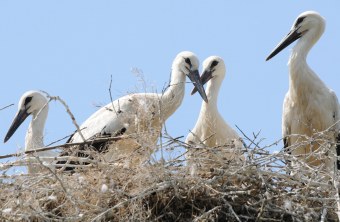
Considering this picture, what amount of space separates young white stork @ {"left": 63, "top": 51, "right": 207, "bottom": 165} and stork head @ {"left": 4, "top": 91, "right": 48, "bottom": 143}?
1.01 meters

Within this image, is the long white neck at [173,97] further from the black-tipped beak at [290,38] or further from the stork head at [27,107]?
the stork head at [27,107]

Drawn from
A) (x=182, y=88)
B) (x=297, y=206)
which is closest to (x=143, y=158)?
(x=297, y=206)

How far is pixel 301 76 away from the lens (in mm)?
9898

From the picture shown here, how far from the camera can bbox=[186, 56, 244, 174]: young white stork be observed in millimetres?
7238

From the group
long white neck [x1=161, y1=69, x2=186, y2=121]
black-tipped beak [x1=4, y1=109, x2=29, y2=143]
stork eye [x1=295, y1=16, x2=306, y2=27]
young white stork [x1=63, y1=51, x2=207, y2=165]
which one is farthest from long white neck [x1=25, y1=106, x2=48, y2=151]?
stork eye [x1=295, y1=16, x2=306, y2=27]

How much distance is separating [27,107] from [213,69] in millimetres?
1772

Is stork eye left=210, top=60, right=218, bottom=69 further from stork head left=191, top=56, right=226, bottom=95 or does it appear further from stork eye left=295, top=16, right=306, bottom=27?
stork eye left=295, top=16, right=306, bottom=27

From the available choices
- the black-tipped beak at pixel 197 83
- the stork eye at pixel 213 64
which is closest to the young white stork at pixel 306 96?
the black-tipped beak at pixel 197 83

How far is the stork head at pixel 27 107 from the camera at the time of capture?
35.7 ft

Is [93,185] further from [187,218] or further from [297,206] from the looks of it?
[297,206]

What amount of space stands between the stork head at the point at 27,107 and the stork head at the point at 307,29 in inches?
90.7

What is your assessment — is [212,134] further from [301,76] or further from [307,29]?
[307,29]

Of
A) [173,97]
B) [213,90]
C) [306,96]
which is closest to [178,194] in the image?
[173,97]

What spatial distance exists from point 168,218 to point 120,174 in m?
0.42
